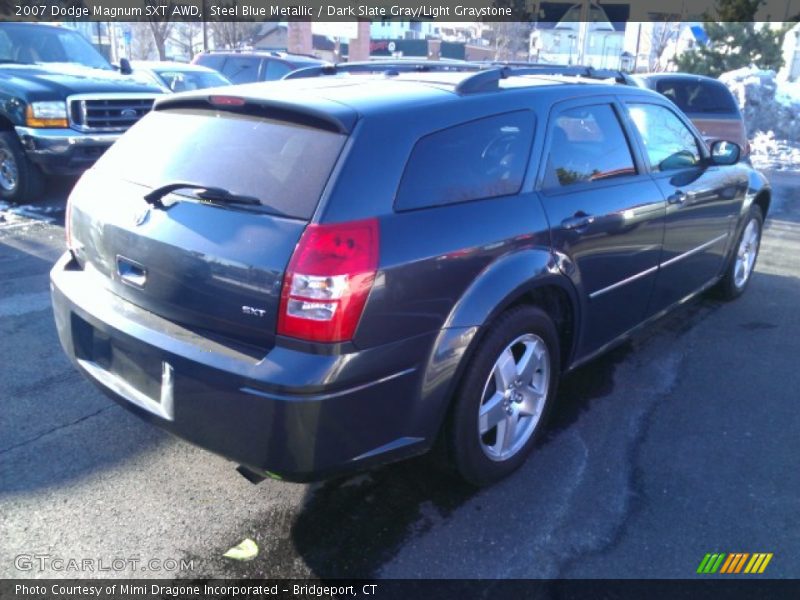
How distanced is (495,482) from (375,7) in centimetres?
3607

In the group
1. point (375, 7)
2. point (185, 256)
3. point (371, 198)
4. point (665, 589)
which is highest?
point (375, 7)

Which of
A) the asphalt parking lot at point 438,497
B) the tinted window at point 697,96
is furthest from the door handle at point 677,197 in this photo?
the tinted window at point 697,96

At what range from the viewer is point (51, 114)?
774 cm

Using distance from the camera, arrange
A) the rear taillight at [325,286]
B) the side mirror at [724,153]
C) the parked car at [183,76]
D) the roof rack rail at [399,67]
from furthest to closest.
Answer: the parked car at [183,76], the side mirror at [724,153], the roof rack rail at [399,67], the rear taillight at [325,286]

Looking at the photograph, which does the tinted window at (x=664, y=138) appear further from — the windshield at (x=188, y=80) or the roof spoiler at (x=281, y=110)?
the windshield at (x=188, y=80)

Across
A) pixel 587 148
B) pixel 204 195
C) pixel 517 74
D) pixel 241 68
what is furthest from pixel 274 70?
pixel 204 195

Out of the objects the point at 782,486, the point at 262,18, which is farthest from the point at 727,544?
the point at 262,18

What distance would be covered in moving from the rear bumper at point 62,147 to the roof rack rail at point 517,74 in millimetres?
5108

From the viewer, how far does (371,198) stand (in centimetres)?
253

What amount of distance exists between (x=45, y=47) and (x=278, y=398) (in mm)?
8737

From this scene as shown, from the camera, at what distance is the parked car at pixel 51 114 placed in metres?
7.71

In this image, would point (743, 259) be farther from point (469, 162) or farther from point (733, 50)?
point (733, 50)

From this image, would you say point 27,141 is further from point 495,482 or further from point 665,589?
point 665,589
